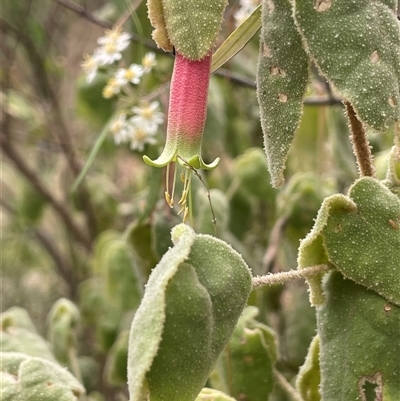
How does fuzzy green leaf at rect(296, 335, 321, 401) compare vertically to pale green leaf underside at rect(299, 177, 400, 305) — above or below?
below

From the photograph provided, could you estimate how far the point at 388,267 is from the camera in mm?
265

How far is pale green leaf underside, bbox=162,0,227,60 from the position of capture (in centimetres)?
24

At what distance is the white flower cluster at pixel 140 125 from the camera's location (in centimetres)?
58

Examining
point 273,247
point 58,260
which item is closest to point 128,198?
point 58,260

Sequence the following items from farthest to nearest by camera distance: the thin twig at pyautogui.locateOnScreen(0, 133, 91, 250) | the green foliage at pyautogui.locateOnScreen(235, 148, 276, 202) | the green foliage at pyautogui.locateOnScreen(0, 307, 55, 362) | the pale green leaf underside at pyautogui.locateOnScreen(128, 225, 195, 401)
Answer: the thin twig at pyautogui.locateOnScreen(0, 133, 91, 250) → the green foliage at pyautogui.locateOnScreen(235, 148, 276, 202) → the green foliage at pyautogui.locateOnScreen(0, 307, 55, 362) → the pale green leaf underside at pyautogui.locateOnScreen(128, 225, 195, 401)

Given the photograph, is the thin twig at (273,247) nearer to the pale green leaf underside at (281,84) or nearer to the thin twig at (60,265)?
the pale green leaf underside at (281,84)

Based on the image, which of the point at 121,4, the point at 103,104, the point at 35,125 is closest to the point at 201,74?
the point at 121,4

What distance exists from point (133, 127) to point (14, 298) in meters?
0.84

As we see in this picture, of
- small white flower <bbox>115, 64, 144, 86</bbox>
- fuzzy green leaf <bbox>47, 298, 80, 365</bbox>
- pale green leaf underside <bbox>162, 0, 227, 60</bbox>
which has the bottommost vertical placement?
fuzzy green leaf <bbox>47, 298, 80, 365</bbox>

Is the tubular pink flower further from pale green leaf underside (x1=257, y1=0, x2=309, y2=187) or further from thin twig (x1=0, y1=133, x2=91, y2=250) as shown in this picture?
thin twig (x1=0, y1=133, x2=91, y2=250)

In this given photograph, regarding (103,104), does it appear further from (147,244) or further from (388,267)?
(388,267)

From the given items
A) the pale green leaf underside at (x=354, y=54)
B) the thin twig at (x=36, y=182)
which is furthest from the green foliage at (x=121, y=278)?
the pale green leaf underside at (x=354, y=54)

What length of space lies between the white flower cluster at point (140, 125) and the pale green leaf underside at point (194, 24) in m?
0.34

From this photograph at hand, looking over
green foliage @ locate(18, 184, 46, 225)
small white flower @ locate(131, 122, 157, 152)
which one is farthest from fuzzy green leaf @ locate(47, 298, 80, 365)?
green foliage @ locate(18, 184, 46, 225)
